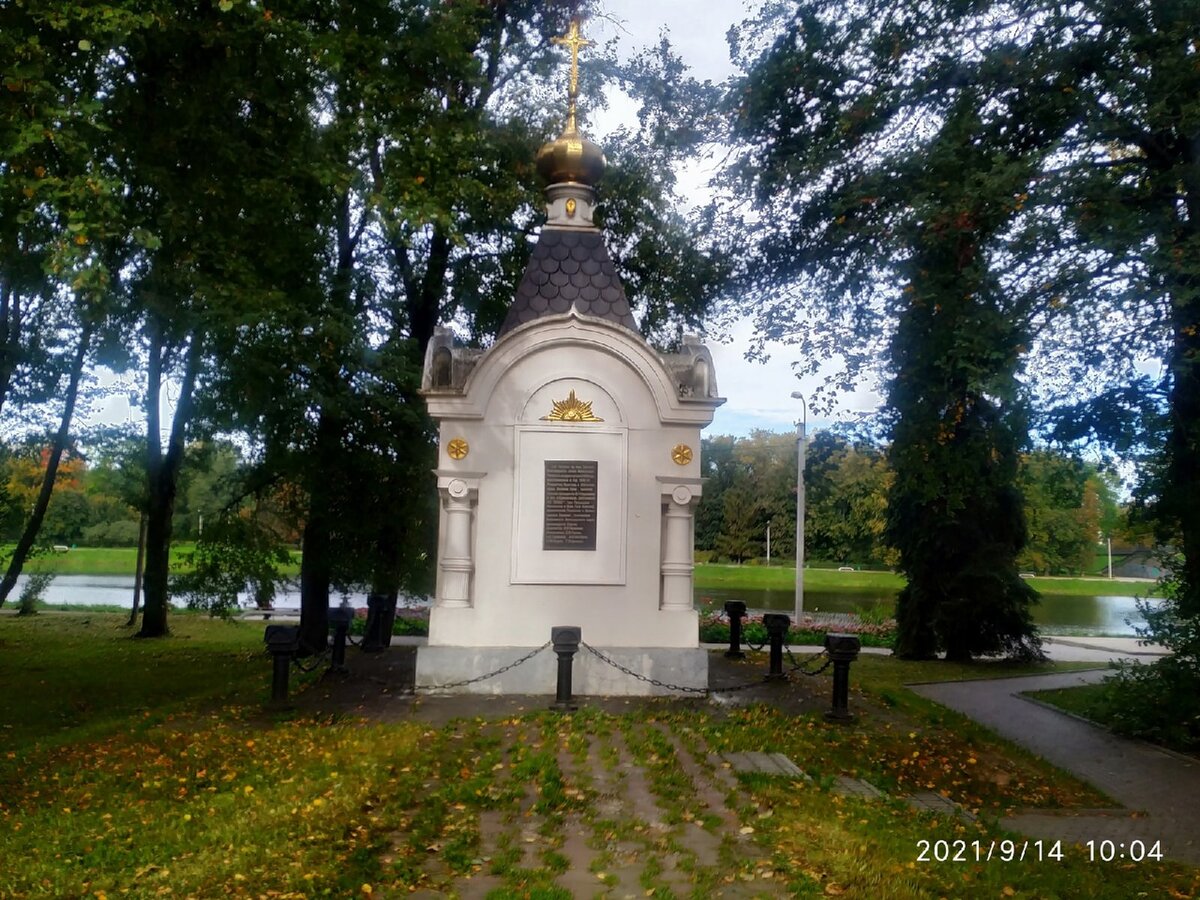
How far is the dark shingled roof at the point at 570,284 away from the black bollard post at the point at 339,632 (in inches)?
175

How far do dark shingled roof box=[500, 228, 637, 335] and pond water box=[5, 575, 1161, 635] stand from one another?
751 inches

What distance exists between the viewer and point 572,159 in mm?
13375

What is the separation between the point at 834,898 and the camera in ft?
17.6

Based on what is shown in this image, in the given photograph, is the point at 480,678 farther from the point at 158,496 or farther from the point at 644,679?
the point at 158,496

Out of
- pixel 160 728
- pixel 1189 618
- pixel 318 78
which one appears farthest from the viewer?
pixel 318 78

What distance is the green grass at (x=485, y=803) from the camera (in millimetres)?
5684

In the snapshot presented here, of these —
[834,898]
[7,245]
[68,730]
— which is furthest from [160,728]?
[834,898]

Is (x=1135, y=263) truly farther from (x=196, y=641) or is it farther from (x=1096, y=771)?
(x=196, y=641)

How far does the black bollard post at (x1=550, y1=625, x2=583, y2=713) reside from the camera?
34.9 ft

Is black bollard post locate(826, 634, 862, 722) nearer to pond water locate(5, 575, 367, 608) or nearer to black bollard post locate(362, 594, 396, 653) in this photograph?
black bollard post locate(362, 594, 396, 653)

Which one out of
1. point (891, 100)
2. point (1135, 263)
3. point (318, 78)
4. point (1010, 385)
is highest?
point (318, 78)

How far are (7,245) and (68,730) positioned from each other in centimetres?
511

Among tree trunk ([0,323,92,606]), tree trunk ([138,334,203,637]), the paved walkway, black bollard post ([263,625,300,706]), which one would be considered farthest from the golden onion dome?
tree trunk ([138,334,203,637])

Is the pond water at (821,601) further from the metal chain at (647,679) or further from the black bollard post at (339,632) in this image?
the metal chain at (647,679)
